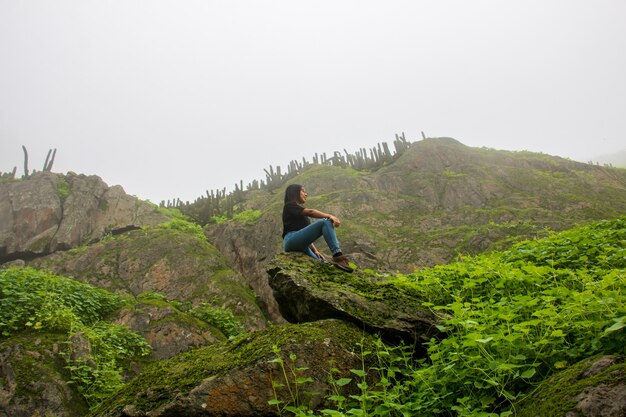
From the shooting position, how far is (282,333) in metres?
3.80

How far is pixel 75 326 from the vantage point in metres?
7.35

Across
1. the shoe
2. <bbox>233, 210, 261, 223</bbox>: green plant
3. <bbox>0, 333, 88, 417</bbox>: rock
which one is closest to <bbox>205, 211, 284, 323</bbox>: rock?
<bbox>233, 210, 261, 223</bbox>: green plant

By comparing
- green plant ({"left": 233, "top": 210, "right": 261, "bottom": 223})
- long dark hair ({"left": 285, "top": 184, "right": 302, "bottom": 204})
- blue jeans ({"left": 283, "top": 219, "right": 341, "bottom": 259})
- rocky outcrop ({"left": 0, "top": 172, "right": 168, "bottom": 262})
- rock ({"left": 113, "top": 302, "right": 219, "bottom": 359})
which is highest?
rocky outcrop ({"left": 0, "top": 172, "right": 168, "bottom": 262})

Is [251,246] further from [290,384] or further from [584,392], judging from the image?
[584,392]

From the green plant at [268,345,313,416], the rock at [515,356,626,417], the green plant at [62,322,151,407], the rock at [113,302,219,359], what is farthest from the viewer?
the rock at [113,302,219,359]

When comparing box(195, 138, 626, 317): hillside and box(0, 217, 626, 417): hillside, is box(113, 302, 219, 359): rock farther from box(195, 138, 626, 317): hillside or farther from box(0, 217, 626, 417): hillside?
box(195, 138, 626, 317): hillside

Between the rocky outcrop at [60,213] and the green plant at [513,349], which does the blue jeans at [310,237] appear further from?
the rocky outcrop at [60,213]

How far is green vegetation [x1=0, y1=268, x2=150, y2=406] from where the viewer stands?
6.57m

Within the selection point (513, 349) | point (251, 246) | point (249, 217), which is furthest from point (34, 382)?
point (249, 217)

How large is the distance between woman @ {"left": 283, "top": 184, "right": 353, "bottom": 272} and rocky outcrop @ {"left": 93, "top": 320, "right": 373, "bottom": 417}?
2.06 meters

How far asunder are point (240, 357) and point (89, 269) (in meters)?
11.3

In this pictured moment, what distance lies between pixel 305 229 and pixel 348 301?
1945mm

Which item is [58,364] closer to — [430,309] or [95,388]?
[95,388]

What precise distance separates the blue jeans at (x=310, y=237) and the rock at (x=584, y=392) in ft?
11.7
